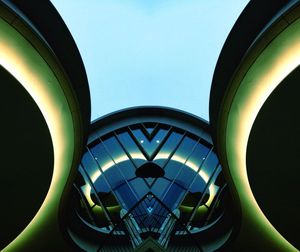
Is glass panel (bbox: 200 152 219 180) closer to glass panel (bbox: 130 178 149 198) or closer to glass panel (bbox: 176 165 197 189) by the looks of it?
glass panel (bbox: 176 165 197 189)

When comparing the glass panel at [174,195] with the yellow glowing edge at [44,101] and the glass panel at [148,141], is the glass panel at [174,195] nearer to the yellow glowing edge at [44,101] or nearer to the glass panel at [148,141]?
the glass panel at [148,141]

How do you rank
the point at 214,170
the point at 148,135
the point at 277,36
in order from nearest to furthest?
the point at 277,36, the point at 214,170, the point at 148,135

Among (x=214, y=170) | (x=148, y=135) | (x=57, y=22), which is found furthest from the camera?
(x=148, y=135)

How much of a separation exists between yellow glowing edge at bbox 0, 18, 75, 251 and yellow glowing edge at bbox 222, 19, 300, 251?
4.76 meters

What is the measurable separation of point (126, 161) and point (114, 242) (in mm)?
8021

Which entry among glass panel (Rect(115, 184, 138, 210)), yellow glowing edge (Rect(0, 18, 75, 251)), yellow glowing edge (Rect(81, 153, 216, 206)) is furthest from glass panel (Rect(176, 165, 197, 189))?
yellow glowing edge (Rect(0, 18, 75, 251))

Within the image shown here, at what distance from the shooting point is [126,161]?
22734 millimetres

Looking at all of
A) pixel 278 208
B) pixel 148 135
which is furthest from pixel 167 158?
pixel 278 208

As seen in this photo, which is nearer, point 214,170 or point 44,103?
point 44,103

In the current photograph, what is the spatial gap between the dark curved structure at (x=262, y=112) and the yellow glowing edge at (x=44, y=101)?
14.5 ft

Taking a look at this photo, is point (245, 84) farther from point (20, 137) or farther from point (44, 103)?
point (20, 137)

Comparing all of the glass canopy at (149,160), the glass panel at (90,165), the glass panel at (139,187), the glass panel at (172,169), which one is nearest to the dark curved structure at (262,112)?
the glass canopy at (149,160)

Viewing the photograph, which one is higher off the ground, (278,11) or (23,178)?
(278,11)

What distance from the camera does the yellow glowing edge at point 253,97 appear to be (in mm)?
7293
